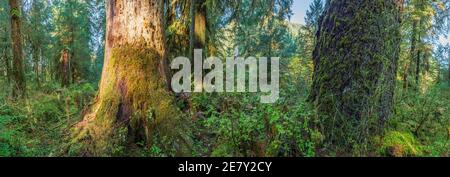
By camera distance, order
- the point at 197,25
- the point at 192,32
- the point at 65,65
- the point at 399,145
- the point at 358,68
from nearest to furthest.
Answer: the point at 399,145 → the point at 358,68 → the point at 192,32 → the point at 197,25 → the point at 65,65

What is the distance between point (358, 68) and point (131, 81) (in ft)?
9.38

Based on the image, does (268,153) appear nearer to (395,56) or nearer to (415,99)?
(395,56)

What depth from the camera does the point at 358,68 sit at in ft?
12.7

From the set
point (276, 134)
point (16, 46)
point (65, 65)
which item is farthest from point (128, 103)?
point (65, 65)

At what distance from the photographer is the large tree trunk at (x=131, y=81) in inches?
164

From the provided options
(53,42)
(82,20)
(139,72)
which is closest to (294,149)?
(139,72)

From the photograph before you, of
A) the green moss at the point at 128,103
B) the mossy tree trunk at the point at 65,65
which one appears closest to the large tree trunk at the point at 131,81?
the green moss at the point at 128,103

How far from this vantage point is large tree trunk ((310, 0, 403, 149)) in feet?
12.3

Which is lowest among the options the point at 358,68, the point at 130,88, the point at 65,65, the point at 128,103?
the point at 128,103

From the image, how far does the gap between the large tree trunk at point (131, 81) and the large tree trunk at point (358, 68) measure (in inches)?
81.5

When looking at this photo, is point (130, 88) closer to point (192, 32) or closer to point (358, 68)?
point (358, 68)

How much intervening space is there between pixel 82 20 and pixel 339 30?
20.5 meters

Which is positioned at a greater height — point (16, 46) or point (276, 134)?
point (16, 46)

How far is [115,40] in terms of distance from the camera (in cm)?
460
